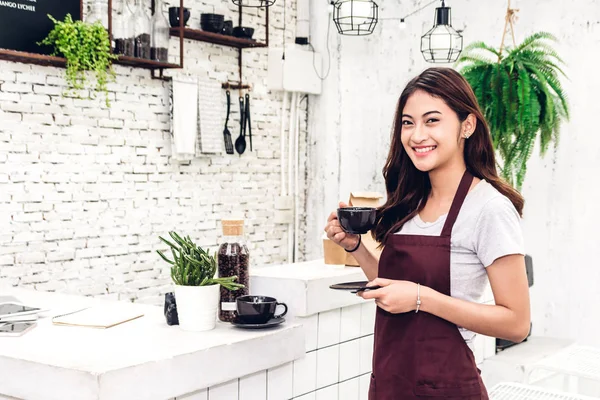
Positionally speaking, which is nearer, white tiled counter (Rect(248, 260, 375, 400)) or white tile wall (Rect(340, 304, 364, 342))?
white tiled counter (Rect(248, 260, 375, 400))

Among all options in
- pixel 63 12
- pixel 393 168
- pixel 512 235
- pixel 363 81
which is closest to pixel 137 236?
pixel 63 12

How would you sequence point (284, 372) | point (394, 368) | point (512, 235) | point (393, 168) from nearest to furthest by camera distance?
point (512, 235) < point (394, 368) < point (393, 168) < point (284, 372)

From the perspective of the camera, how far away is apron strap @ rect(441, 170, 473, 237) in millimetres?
1797

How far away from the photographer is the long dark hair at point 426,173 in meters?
1.82

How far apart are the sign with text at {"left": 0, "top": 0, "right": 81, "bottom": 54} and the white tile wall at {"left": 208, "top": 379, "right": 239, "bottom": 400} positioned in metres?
2.45

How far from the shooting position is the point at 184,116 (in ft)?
15.3

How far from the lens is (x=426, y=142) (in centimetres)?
182

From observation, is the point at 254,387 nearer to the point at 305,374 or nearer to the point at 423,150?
the point at 305,374

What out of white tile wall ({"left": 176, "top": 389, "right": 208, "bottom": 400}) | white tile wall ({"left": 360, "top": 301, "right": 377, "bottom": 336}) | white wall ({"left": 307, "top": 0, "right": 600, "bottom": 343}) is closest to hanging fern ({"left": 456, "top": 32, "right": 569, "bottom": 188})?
white wall ({"left": 307, "top": 0, "right": 600, "bottom": 343})

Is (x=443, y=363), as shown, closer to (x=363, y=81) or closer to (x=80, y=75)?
(x=80, y=75)

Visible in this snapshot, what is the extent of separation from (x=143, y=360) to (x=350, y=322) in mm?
1060

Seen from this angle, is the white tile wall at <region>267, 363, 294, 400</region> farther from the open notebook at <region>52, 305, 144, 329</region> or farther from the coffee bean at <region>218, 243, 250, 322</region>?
the open notebook at <region>52, 305, 144, 329</region>

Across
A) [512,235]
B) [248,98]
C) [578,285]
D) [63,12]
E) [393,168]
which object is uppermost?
[63,12]

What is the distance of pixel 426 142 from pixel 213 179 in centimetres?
335
